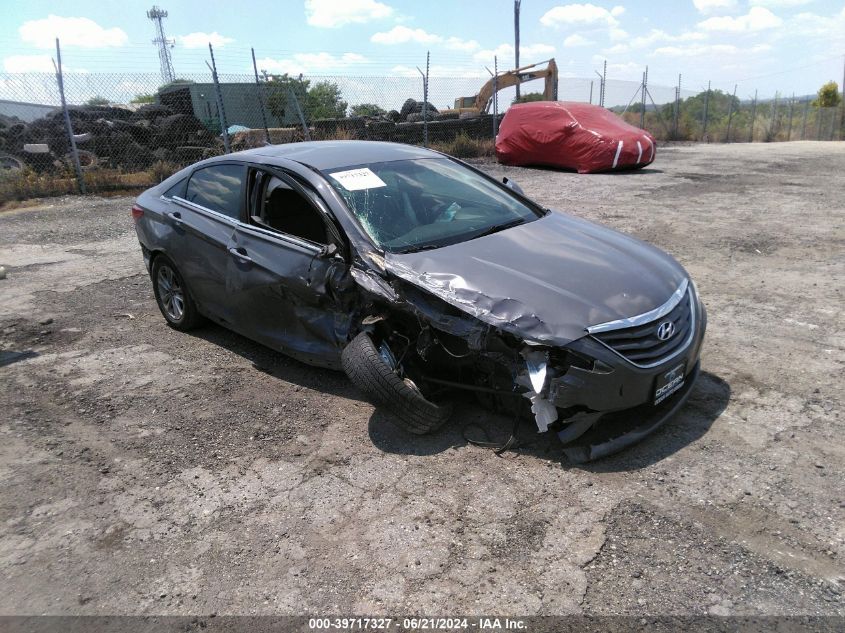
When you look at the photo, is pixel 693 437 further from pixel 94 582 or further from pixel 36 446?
pixel 36 446

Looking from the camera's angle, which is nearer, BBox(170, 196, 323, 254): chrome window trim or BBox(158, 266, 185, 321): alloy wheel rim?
BBox(170, 196, 323, 254): chrome window trim

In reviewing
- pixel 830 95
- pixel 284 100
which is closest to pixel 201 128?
pixel 284 100

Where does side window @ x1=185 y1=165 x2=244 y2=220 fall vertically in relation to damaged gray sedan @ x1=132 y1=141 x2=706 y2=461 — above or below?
above

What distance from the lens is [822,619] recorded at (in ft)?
7.21

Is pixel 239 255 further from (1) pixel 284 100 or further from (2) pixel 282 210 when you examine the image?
(1) pixel 284 100

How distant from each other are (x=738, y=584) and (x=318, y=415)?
7.83ft

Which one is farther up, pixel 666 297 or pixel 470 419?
pixel 666 297

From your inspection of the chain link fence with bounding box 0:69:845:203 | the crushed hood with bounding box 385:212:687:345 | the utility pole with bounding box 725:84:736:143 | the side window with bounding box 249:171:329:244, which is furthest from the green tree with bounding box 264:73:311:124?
the utility pole with bounding box 725:84:736:143

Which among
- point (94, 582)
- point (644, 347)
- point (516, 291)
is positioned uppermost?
point (516, 291)

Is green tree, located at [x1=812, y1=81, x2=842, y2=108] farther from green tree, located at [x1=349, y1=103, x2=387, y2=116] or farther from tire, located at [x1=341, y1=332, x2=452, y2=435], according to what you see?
tire, located at [x1=341, y1=332, x2=452, y2=435]

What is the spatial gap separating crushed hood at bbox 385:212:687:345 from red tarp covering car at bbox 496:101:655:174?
37.3ft

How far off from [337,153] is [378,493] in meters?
2.52

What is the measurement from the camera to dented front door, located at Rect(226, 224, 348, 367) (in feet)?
12.4

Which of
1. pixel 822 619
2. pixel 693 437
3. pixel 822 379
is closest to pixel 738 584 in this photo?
pixel 822 619
